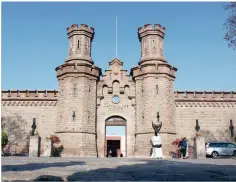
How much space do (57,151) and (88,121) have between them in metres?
3.85

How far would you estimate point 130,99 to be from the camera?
28.1m

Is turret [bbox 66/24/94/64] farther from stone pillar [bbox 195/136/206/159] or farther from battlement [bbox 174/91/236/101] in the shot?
stone pillar [bbox 195/136/206/159]

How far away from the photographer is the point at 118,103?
28.2 metres

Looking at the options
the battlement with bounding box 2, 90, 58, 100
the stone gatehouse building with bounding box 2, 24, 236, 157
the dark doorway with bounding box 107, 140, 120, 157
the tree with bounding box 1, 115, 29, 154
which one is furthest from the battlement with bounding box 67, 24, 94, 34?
the dark doorway with bounding box 107, 140, 120, 157

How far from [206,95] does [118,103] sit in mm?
9088

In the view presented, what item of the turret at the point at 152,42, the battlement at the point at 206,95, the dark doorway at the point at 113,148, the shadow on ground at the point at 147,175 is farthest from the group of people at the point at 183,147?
the shadow on ground at the point at 147,175

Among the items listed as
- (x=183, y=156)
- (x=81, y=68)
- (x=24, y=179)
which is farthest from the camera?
(x=81, y=68)

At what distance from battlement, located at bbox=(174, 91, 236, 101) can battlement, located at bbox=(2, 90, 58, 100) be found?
12.6 m

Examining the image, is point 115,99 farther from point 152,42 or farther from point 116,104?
point 152,42

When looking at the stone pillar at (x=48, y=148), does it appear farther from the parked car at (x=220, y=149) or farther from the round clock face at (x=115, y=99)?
the parked car at (x=220, y=149)

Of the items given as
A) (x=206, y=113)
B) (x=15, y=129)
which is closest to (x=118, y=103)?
(x=206, y=113)

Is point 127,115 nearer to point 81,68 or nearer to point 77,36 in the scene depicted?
point 81,68

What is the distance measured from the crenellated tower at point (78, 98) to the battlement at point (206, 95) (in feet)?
28.9

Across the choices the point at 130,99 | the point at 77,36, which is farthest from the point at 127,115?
the point at 77,36
